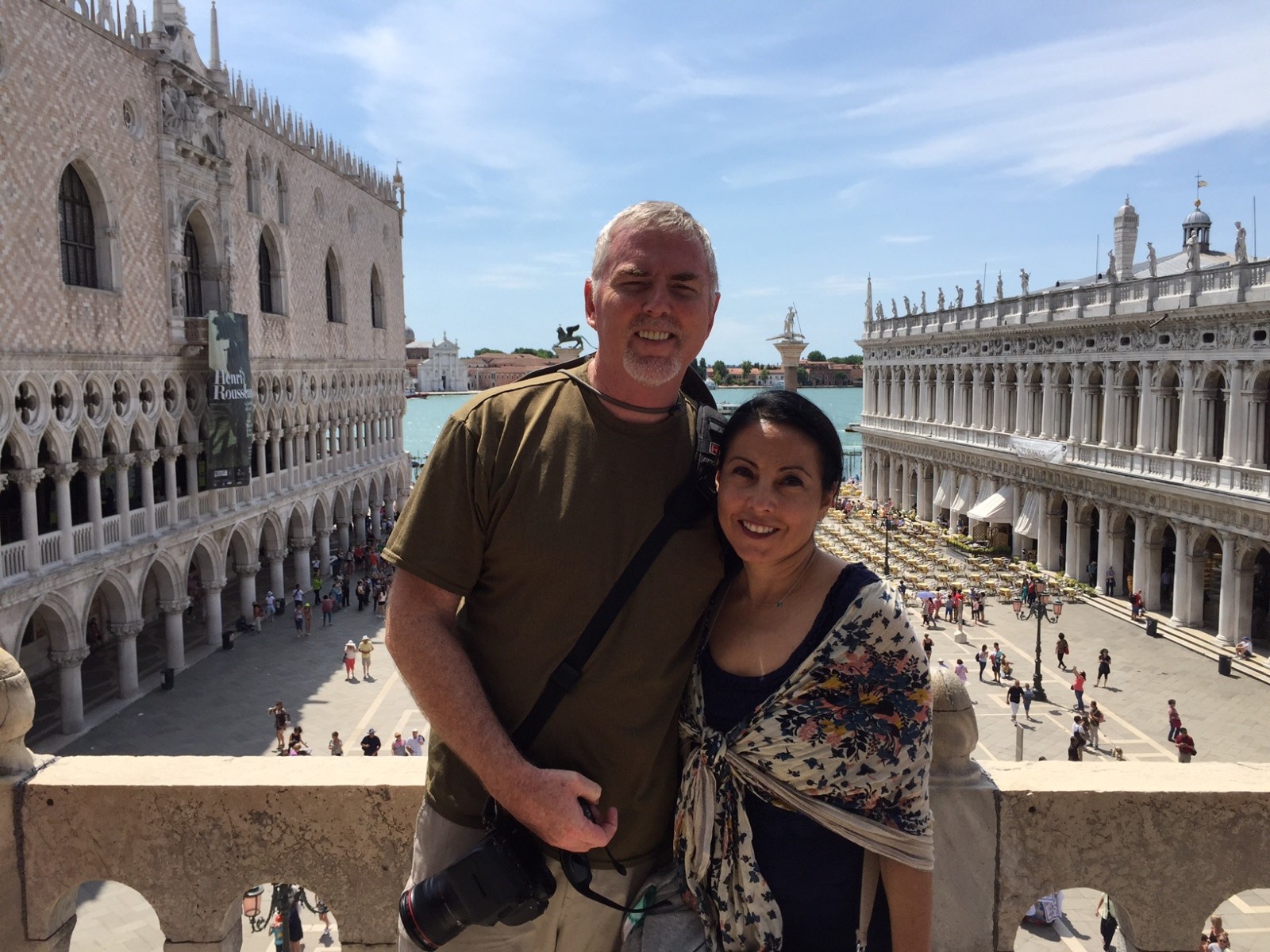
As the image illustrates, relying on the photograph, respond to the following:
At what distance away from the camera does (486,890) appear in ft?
7.45

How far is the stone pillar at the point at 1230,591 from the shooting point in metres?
22.5

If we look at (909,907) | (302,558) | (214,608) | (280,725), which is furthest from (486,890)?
(302,558)

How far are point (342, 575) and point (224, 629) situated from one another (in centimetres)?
674

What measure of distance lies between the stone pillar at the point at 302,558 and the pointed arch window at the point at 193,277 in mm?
8349

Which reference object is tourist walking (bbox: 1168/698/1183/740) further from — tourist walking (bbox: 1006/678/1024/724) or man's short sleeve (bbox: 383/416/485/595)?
man's short sleeve (bbox: 383/416/485/595)

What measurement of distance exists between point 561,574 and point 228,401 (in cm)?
2270

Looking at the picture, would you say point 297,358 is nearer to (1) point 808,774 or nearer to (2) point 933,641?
(2) point 933,641

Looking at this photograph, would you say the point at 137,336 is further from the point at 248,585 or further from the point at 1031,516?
the point at 1031,516

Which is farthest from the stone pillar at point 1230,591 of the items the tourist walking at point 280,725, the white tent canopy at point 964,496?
the tourist walking at point 280,725

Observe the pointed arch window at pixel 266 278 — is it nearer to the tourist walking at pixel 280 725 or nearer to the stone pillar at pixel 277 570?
the stone pillar at pixel 277 570

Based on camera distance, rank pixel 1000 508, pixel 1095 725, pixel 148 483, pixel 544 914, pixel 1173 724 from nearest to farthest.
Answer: pixel 544 914 → pixel 1173 724 → pixel 1095 725 → pixel 148 483 → pixel 1000 508

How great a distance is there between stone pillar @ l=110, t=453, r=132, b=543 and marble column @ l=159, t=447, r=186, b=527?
1.61 meters

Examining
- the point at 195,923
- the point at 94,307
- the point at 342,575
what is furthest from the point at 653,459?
the point at 342,575

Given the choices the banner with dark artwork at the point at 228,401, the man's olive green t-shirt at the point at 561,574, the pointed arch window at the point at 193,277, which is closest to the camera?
the man's olive green t-shirt at the point at 561,574
